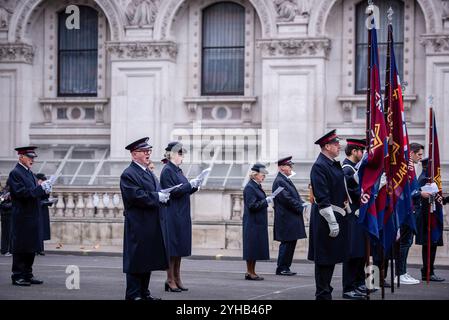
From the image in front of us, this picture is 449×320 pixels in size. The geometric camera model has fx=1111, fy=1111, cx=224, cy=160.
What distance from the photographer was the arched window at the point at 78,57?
34312 millimetres

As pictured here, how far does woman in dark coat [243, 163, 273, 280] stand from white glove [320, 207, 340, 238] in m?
5.36

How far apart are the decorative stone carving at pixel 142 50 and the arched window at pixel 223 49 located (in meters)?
1.29

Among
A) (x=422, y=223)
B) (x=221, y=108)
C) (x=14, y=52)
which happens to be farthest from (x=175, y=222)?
(x=14, y=52)

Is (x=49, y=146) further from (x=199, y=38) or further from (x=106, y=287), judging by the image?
(x=106, y=287)

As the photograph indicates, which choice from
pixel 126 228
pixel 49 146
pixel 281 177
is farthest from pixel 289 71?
pixel 126 228

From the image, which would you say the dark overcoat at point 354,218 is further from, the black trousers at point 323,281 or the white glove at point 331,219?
the white glove at point 331,219

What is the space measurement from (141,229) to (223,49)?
62.2ft

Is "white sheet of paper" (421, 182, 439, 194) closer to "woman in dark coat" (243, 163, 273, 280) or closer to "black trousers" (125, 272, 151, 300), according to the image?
"woman in dark coat" (243, 163, 273, 280)

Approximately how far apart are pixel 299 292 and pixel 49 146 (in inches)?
727

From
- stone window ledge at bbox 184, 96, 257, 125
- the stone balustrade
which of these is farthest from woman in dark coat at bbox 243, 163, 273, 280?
stone window ledge at bbox 184, 96, 257, 125

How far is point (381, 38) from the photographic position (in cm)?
3164

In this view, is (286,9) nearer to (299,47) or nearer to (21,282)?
(299,47)
